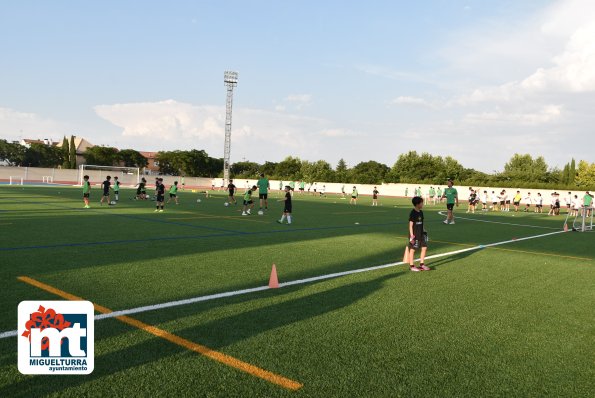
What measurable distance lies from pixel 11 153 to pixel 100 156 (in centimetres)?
1659

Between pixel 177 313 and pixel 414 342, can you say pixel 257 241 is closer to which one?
pixel 177 313

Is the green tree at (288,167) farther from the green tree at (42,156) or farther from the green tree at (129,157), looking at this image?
the green tree at (42,156)

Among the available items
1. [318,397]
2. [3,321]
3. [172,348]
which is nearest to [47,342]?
[172,348]

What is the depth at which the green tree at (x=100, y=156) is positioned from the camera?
91312mm

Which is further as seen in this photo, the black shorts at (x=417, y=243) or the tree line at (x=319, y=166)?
the tree line at (x=319, y=166)

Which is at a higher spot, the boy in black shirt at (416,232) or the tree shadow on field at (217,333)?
the boy in black shirt at (416,232)

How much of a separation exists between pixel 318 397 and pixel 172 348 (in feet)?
5.43

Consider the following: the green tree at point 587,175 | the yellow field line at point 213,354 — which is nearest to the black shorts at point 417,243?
the yellow field line at point 213,354

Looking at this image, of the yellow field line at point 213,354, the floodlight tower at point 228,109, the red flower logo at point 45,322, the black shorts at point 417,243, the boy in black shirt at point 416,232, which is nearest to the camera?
the yellow field line at point 213,354

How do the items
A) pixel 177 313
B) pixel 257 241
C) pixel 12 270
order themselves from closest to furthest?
pixel 177 313 < pixel 12 270 < pixel 257 241

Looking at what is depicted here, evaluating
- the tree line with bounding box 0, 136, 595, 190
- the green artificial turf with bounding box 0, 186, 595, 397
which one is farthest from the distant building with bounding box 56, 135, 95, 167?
the green artificial turf with bounding box 0, 186, 595, 397

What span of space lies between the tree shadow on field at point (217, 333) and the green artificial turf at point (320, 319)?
0.02 meters

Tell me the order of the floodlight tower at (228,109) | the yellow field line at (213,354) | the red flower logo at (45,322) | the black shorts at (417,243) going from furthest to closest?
the floodlight tower at (228,109) → the black shorts at (417,243) → the red flower logo at (45,322) → the yellow field line at (213,354)

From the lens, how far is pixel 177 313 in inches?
208
